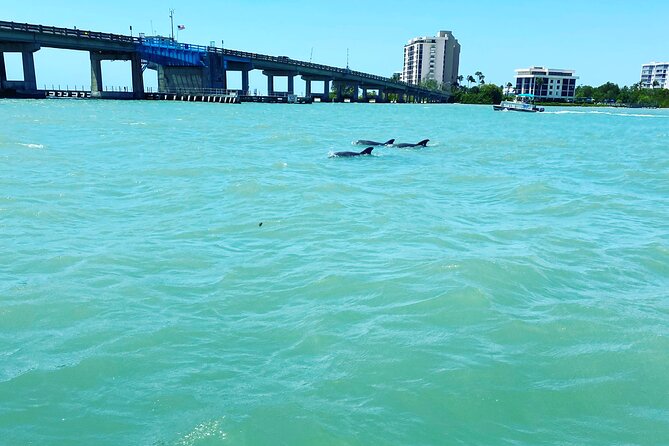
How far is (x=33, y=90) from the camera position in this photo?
78562 mm

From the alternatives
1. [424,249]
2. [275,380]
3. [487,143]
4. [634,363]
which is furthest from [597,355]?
[487,143]

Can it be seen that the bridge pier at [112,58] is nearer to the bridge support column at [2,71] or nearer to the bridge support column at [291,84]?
the bridge support column at [2,71]

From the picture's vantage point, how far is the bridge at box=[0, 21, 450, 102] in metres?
73.3

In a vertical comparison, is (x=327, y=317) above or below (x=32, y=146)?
below

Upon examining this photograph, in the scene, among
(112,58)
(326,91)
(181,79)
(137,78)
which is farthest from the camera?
(326,91)

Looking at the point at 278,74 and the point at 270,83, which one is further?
the point at 270,83

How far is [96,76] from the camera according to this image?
88.8m

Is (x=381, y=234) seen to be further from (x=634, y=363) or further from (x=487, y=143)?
(x=487, y=143)

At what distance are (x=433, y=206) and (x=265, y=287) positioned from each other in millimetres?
7290

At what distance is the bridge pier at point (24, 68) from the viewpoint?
72.9 metres

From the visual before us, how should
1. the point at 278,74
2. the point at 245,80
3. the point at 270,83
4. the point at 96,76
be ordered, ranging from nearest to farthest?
the point at 96,76
the point at 245,80
the point at 278,74
the point at 270,83

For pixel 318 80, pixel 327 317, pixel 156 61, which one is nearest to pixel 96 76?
pixel 156 61

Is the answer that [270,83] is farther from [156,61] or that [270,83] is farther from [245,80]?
[156,61]

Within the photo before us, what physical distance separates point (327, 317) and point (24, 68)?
82461mm
